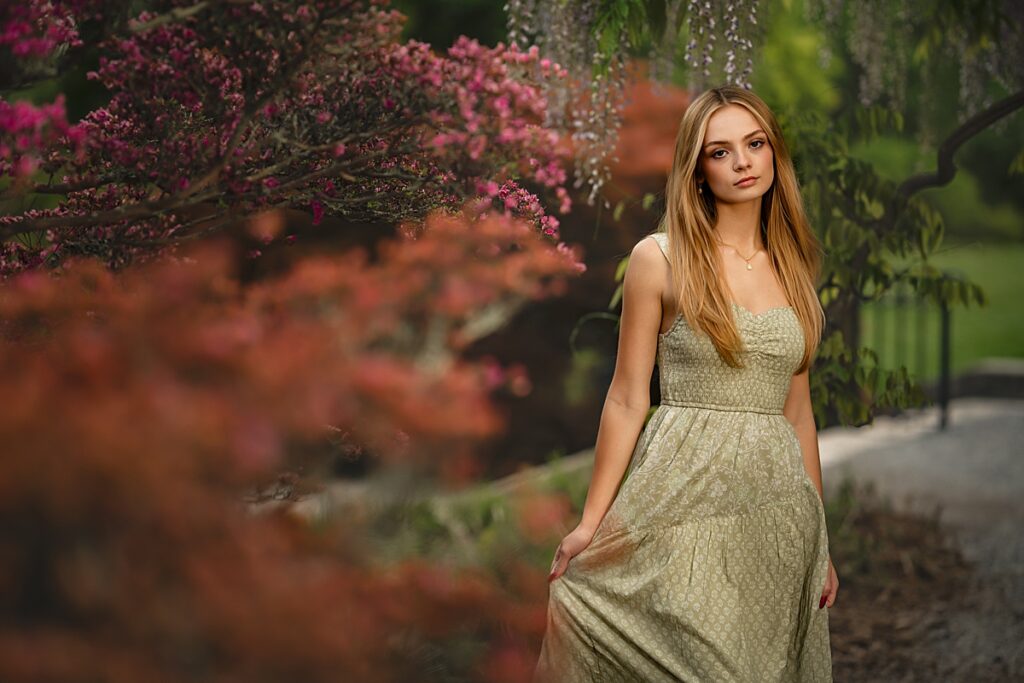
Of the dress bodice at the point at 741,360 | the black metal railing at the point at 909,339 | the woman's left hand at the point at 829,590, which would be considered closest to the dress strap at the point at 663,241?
the dress bodice at the point at 741,360

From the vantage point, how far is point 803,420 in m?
2.29

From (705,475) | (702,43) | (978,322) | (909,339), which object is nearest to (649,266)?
(705,475)

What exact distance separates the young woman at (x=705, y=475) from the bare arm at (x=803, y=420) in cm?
9

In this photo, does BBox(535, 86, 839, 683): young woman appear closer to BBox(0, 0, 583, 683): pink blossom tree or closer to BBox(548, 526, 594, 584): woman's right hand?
BBox(548, 526, 594, 584): woman's right hand

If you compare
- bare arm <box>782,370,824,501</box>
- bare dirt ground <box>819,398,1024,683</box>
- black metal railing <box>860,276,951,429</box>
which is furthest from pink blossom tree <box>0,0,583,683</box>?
black metal railing <box>860,276,951,429</box>

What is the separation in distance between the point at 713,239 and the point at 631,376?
0.33 m

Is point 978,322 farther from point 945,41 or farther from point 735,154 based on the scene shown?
point 735,154

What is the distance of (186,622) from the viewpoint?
33.4 inches

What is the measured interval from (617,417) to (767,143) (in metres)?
0.64

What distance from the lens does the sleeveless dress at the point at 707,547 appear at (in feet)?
6.50

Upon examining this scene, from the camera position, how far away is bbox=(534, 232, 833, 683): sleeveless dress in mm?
1981

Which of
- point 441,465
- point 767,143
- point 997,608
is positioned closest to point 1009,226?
point 997,608

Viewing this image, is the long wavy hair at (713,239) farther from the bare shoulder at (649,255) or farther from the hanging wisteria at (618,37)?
the hanging wisteria at (618,37)

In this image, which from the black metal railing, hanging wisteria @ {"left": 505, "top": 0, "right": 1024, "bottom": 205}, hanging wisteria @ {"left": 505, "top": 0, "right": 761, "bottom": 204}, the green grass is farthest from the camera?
the green grass
